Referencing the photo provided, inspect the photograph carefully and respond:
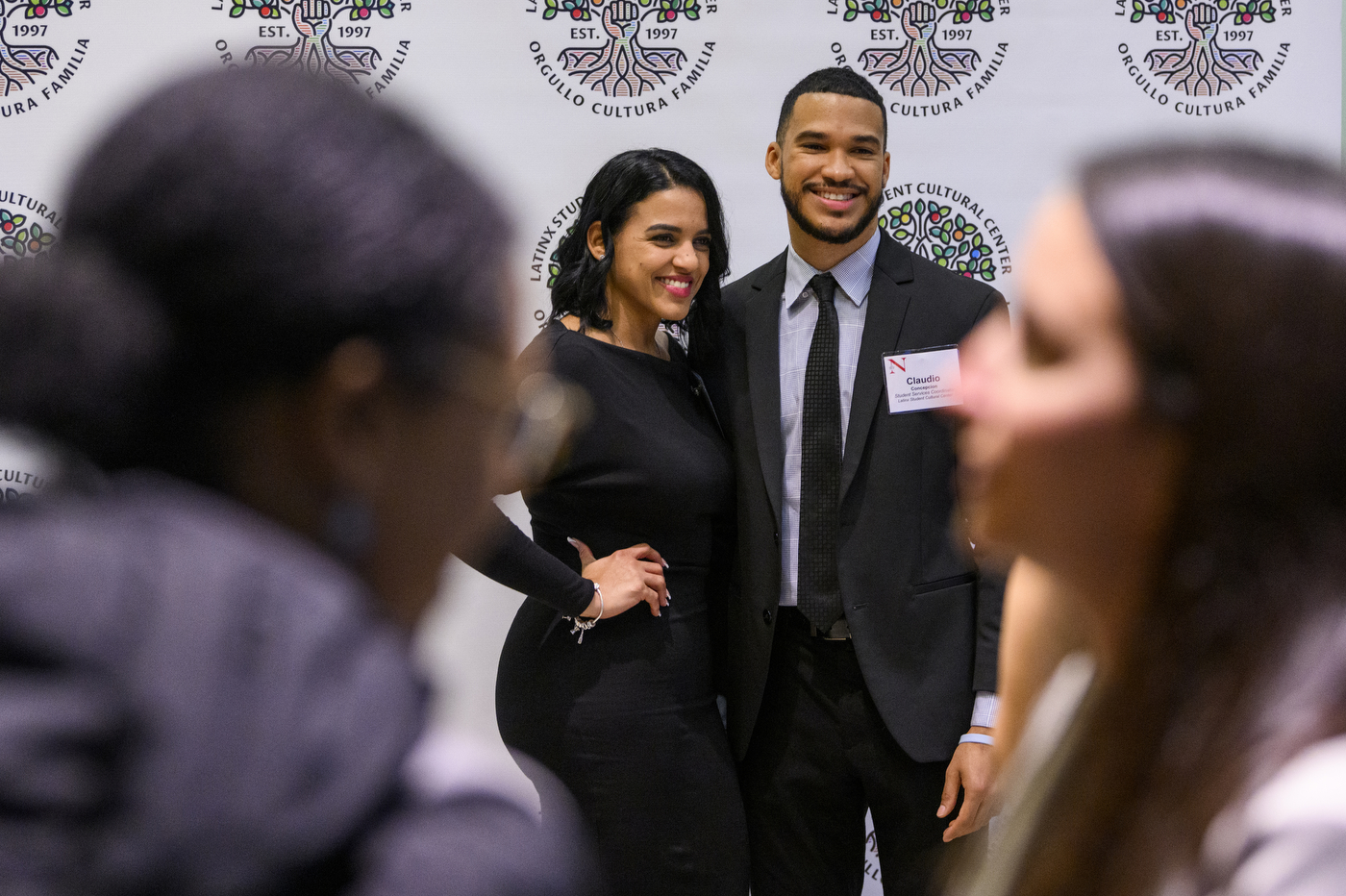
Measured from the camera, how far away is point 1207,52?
266cm

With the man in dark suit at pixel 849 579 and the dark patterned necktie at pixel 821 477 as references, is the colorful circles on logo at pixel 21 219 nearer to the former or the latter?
the man in dark suit at pixel 849 579

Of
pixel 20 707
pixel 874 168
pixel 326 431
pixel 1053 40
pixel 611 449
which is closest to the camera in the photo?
pixel 20 707

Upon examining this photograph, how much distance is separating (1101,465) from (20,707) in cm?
51

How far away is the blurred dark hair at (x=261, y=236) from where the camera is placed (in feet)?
1.57

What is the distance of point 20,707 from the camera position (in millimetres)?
409

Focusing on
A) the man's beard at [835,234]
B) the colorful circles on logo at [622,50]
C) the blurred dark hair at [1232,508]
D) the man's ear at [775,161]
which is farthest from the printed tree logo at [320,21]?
the blurred dark hair at [1232,508]

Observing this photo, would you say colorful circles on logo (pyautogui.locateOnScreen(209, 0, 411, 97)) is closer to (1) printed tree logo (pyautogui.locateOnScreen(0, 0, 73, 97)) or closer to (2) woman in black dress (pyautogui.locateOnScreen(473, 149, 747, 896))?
(1) printed tree logo (pyautogui.locateOnScreen(0, 0, 73, 97))

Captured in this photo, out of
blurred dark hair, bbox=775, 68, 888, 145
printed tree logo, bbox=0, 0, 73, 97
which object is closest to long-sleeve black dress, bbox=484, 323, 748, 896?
blurred dark hair, bbox=775, 68, 888, 145

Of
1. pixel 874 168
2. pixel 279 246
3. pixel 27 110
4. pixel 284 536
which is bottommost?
pixel 284 536

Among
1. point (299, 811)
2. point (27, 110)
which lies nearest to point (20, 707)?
point (299, 811)

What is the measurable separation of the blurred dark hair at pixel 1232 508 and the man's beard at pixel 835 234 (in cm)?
171

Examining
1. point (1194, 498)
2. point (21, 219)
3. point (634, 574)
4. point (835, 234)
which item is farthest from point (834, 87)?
point (21, 219)

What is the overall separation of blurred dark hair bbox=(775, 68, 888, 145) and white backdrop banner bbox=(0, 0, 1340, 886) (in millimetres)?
208

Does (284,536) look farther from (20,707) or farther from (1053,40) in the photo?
(1053,40)
